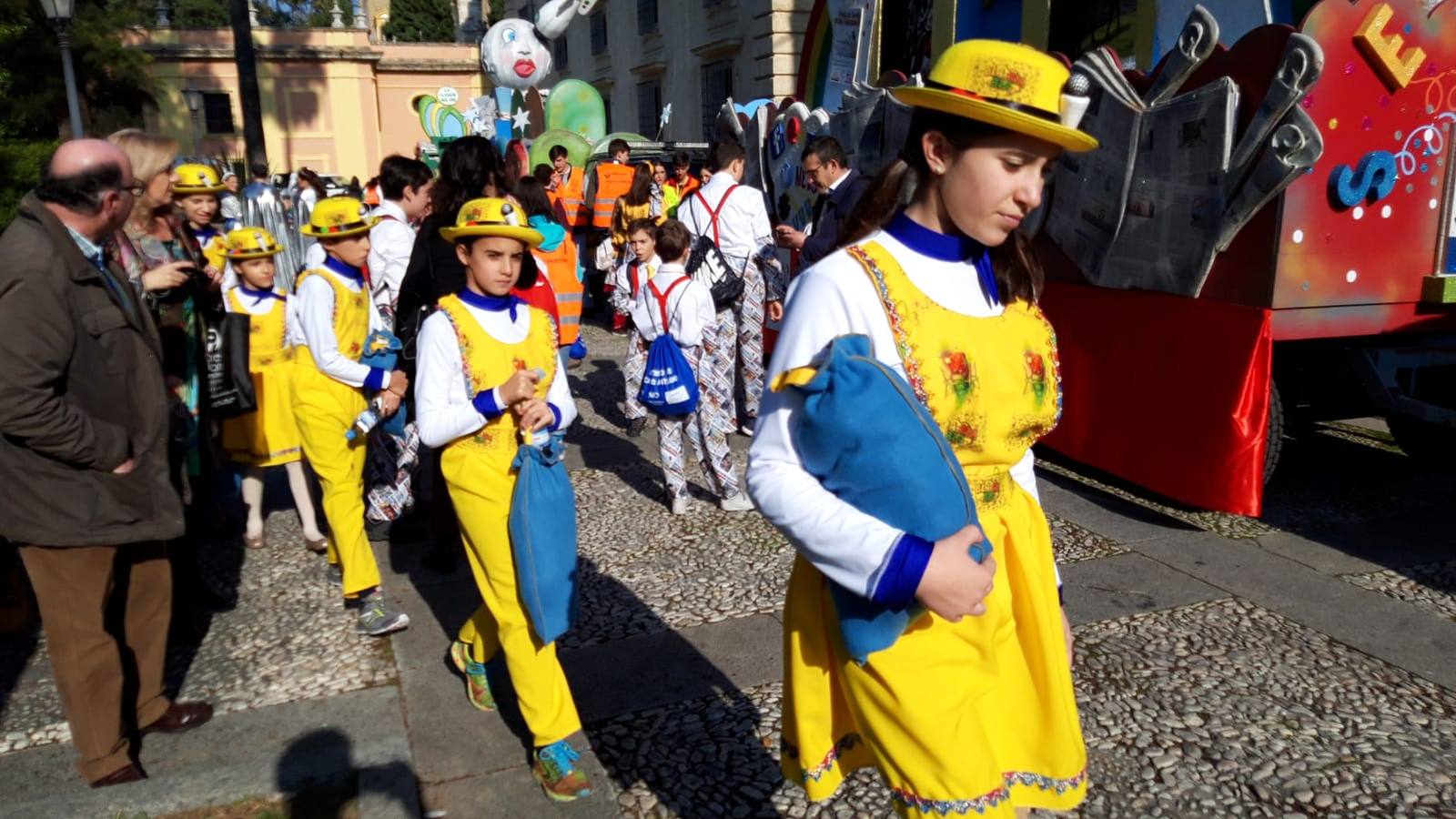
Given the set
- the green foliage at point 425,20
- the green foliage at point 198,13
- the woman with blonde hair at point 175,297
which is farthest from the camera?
the green foliage at point 425,20

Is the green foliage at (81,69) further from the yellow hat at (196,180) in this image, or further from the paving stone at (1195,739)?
the paving stone at (1195,739)

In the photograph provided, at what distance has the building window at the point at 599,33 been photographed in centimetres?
3002

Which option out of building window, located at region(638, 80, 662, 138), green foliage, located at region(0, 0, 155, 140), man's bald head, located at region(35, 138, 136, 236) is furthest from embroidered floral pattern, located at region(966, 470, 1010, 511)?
building window, located at region(638, 80, 662, 138)

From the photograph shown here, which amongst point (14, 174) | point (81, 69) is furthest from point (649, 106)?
point (14, 174)

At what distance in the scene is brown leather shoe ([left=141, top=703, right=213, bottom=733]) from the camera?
334cm

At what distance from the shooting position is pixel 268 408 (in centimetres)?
499

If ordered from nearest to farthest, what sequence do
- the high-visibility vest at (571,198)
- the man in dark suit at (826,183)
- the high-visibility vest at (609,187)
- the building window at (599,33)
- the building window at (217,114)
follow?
the man in dark suit at (826,183)
the high-visibility vest at (571,198)
the high-visibility vest at (609,187)
the building window at (599,33)
the building window at (217,114)

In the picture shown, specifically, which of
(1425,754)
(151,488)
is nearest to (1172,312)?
(1425,754)

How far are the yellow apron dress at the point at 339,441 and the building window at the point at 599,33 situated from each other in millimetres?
27685

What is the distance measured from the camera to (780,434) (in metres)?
1.55

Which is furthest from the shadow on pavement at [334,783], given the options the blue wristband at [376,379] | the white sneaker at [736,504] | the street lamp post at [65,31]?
the street lamp post at [65,31]

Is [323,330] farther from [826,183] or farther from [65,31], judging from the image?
[65,31]

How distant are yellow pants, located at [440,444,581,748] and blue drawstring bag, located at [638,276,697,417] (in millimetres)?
2491

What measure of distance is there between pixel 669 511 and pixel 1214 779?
10.7 feet
